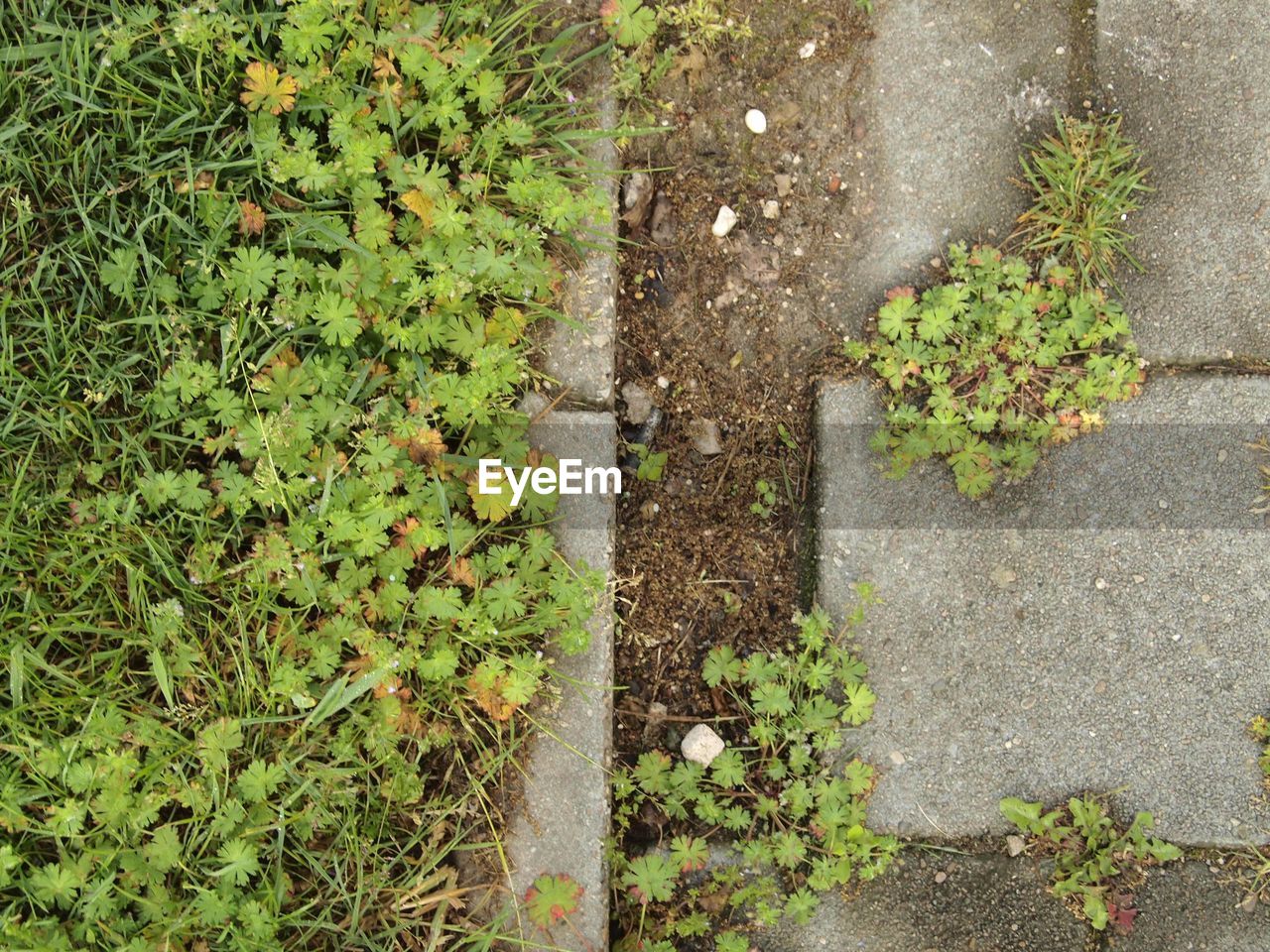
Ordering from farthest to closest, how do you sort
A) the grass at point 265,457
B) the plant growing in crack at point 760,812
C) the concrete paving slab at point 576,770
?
the plant growing in crack at point 760,812 < the concrete paving slab at point 576,770 < the grass at point 265,457

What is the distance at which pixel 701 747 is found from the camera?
2805 millimetres

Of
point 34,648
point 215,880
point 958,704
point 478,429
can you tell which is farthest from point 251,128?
point 958,704

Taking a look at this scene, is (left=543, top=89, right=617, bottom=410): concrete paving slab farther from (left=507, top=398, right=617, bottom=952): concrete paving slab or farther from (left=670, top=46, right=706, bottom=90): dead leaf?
(left=670, top=46, right=706, bottom=90): dead leaf

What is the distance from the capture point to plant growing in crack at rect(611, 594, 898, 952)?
2748 millimetres

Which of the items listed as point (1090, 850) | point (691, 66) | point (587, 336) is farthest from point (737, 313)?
point (1090, 850)

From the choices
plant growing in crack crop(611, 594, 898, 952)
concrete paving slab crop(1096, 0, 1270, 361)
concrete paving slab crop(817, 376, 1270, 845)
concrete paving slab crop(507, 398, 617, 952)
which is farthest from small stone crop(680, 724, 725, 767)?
concrete paving slab crop(1096, 0, 1270, 361)

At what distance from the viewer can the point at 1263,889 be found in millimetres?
2814

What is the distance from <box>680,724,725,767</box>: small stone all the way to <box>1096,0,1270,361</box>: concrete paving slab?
1.72 metres

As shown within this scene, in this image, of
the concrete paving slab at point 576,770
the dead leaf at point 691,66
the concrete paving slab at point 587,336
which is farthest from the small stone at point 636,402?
the dead leaf at point 691,66

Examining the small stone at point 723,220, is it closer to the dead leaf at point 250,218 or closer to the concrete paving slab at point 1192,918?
the dead leaf at point 250,218

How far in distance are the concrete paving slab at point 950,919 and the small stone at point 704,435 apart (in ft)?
4.41

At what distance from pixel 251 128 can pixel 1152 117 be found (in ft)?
8.45

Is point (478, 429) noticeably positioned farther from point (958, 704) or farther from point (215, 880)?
point (958, 704)

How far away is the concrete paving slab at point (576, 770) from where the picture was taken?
2.64 metres
